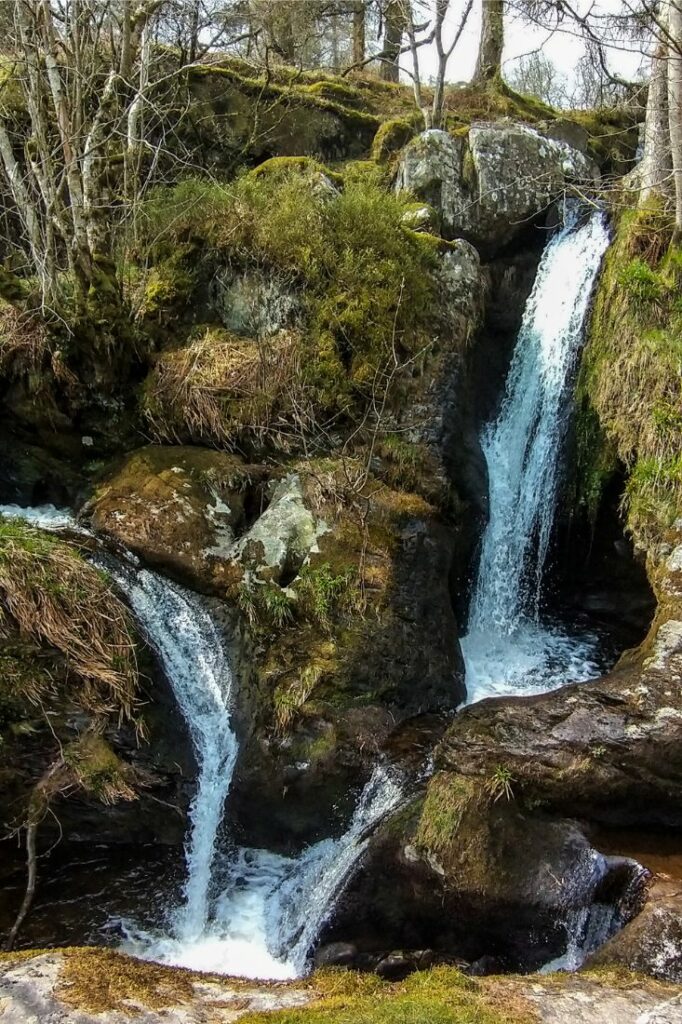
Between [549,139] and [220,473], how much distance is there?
23.0 feet

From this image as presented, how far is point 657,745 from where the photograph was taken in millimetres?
4594

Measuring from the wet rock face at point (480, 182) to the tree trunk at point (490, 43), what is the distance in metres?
3.20

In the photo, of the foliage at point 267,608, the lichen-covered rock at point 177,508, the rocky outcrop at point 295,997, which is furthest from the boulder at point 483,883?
the lichen-covered rock at point 177,508

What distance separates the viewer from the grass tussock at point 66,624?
4945mm

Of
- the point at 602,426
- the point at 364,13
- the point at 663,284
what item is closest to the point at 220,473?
the point at 602,426

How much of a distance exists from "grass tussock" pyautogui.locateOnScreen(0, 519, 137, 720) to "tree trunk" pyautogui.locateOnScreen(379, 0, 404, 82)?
423 inches

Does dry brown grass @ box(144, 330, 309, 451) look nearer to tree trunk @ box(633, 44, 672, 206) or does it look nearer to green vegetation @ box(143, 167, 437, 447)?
Answer: green vegetation @ box(143, 167, 437, 447)

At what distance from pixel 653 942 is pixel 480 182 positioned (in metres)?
8.44

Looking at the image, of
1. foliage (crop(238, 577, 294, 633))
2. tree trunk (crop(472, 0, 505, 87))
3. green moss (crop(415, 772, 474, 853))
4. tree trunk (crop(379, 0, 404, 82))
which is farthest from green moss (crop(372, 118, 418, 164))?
green moss (crop(415, 772, 474, 853))

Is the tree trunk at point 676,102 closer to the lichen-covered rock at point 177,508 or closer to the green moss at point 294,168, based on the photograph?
the green moss at point 294,168

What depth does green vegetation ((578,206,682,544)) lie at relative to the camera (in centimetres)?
626

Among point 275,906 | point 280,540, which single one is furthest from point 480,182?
point 275,906

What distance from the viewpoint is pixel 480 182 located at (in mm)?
9086

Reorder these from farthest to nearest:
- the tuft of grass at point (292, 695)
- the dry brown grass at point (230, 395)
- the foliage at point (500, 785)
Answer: the dry brown grass at point (230, 395) → the tuft of grass at point (292, 695) → the foliage at point (500, 785)
